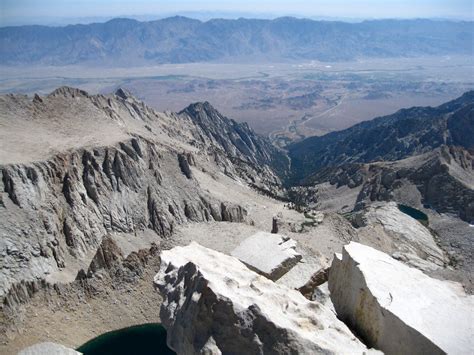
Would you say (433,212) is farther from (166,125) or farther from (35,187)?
(35,187)

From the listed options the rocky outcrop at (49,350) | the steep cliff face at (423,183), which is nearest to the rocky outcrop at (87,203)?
the rocky outcrop at (49,350)

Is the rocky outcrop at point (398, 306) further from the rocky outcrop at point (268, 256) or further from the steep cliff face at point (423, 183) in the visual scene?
the steep cliff face at point (423, 183)

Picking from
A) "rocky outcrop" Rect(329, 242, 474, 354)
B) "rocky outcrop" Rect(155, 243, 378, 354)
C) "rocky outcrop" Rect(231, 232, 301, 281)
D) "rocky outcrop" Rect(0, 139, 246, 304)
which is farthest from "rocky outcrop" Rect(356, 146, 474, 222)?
"rocky outcrop" Rect(155, 243, 378, 354)

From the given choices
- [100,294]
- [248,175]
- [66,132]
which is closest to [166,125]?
[248,175]

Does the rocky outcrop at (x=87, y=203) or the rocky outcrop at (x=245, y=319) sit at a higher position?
the rocky outcrop at (x=245, y=319)

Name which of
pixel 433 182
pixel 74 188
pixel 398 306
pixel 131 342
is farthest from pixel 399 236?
pixel 398 306

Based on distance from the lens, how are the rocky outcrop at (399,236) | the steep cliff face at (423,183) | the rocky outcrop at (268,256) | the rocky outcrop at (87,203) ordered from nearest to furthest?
1. the rocky outcrop at (268,256)
2. the rocky outcrop at (87,203)
3. the rocky outcrop at (399,236)
4. the steep cliff face at (423,183)

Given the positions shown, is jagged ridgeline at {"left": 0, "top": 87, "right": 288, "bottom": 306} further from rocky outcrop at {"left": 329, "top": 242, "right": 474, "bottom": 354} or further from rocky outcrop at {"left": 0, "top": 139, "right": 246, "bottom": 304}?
rocky outcrop at {"left": 329, "top": 242, "right": 474, "bottom": 354}
